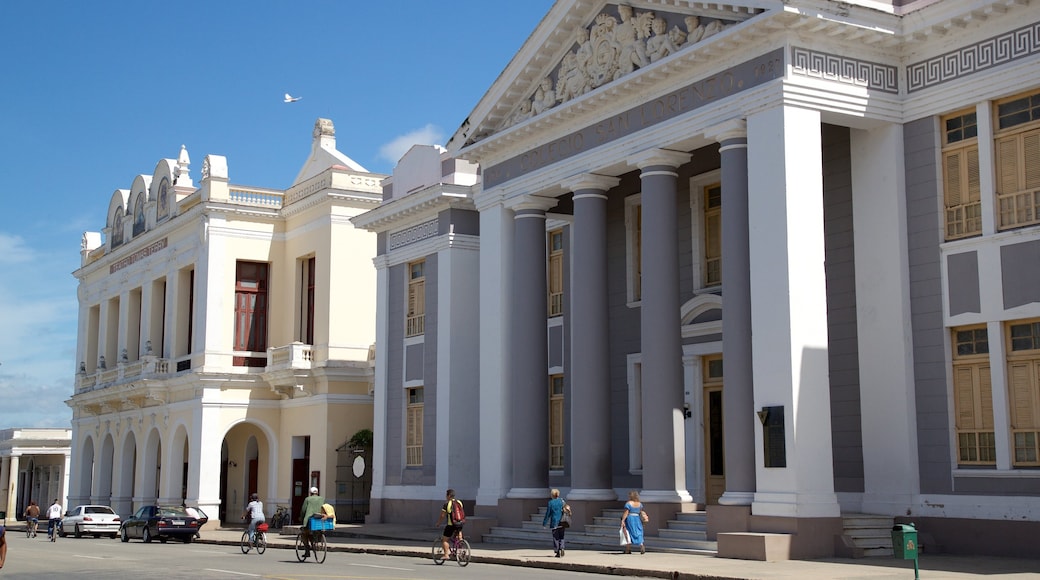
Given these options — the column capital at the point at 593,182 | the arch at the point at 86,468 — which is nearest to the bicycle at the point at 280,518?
the column capital at the point at 593,182

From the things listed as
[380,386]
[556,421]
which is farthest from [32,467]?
[556,421]

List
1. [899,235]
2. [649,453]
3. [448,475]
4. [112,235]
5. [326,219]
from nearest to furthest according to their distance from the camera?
[899,235] → [649,453] → [448,475] → [326,219] → [112,235]

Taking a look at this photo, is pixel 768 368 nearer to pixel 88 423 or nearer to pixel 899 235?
pixel 899 235

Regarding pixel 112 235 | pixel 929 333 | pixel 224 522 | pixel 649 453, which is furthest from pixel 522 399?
pixel 112 235

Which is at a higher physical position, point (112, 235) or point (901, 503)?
point (112, 235)

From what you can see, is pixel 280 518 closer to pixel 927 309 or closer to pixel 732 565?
pixel 732 565

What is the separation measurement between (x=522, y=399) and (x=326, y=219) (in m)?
15.3

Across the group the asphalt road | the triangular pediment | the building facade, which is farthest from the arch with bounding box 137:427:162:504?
the building facade

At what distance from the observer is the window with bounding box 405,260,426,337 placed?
34.4 m

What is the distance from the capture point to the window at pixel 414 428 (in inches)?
1347

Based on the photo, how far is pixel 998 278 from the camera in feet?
66.6

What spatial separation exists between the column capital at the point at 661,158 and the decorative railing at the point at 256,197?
72.4 feet

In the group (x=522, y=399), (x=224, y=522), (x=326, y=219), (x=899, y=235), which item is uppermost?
(x=326, y=219)

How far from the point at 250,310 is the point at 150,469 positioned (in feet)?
27.6
